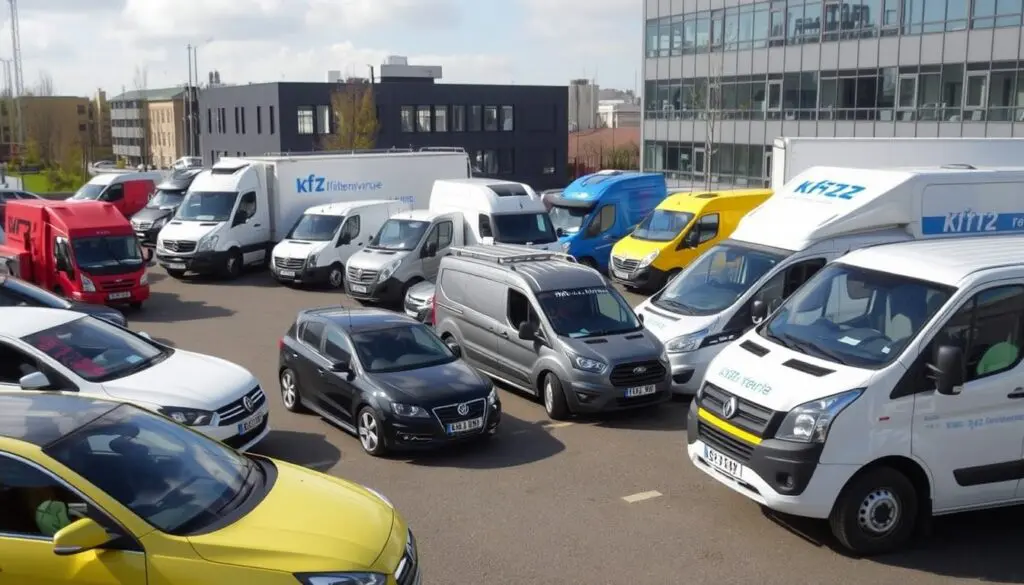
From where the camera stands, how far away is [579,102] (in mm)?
113875

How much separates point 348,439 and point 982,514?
6.85 meters

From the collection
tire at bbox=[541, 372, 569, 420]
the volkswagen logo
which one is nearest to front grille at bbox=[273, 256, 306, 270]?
tire at bbox=[541, 372, 569, 420]

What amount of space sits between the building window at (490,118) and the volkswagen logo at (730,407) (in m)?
58.5

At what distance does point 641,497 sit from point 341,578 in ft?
15.5

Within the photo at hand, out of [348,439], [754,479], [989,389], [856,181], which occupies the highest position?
[856,181]

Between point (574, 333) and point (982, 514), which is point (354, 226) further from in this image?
point (982, 514)

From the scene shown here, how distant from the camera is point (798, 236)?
12867 millimetres

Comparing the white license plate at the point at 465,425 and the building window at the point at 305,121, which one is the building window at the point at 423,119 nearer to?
the building window at the point at 305,121

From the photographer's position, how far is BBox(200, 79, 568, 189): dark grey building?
60.3 meters

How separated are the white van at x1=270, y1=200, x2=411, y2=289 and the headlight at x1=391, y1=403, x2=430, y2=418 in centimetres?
1283

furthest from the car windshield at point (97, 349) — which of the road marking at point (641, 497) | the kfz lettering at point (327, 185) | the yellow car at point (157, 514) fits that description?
the kfz lettering at point (327, 185)

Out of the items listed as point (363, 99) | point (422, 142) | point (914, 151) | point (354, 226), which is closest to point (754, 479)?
point (914, 151)

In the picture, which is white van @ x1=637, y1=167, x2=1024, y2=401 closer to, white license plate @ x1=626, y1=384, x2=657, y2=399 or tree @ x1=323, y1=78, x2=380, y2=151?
white license plate @ x1=626, y1=384, x2=657, y2=399

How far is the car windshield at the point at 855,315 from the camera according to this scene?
8.01m
